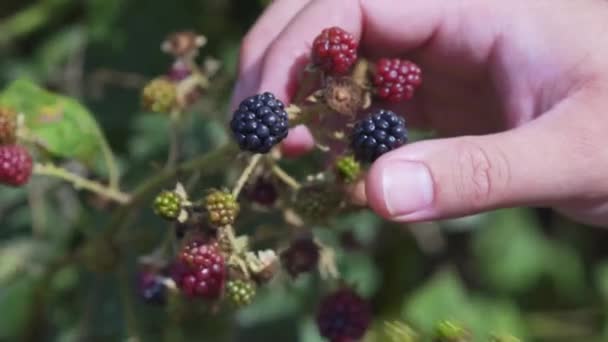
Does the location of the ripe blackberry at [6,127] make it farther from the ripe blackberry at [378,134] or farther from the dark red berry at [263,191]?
the ripe blackberry at [378,134]

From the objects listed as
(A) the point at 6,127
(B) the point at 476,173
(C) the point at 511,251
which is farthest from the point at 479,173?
(C) the point at 511,251

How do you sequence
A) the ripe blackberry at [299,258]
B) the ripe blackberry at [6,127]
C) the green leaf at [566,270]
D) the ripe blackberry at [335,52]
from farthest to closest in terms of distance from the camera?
the green leaf at [566,270], the ripe blackberry at [6,127], the ripe blackberry at [299,258], the ripe blackberry at [335,52]

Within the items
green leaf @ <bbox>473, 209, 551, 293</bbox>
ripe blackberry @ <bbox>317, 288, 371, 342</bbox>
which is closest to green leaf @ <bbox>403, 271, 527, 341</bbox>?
green leaf @ <bbox>473, 209, 551, 293</bbox>

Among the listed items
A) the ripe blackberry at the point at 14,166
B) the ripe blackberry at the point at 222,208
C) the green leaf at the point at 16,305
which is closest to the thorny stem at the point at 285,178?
the ripe blackberry at the point at 222,208

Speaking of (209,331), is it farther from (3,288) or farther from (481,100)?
(481,100)

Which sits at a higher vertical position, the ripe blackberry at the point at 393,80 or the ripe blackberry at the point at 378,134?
the ripe blackberry at the point at 393,80
